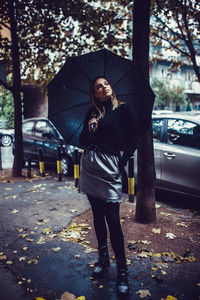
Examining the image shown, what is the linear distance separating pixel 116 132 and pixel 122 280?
1.44 meters

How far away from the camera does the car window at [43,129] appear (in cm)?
884

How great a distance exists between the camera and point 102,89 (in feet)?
9.05

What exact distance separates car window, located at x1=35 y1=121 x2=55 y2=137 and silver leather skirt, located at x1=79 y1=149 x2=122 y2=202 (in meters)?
6.19

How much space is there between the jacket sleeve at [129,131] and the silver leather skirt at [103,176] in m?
0.13

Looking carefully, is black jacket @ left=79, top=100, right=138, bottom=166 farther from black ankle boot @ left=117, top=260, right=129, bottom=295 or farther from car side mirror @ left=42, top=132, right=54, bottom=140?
car side mirror @ left=42, top=132, right=54, bottom=140

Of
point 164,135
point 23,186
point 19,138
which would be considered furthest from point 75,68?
point 19,138

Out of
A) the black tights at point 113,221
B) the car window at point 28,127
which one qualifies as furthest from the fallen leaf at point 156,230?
the car window at point 28,127

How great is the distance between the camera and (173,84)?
Answer: 111 ft

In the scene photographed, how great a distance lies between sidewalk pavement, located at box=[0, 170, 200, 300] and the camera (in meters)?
2.70

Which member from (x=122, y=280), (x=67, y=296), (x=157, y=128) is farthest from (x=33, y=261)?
(x=157, y=128)

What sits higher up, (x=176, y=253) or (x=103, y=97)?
(x=103, y=97)

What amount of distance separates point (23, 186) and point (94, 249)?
4164 mm

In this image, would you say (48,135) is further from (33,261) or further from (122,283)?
(122,283)

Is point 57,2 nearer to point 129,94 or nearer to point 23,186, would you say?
point 23,186
